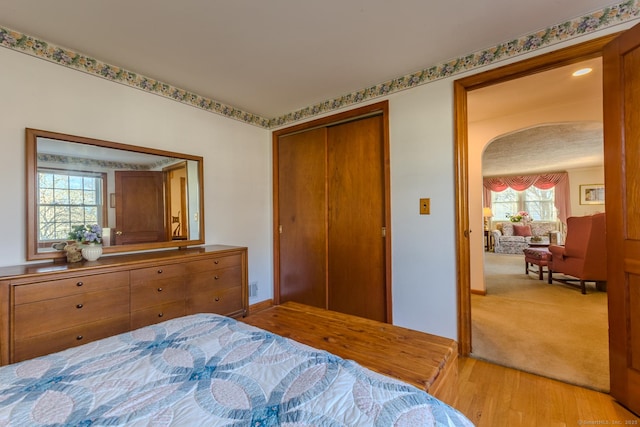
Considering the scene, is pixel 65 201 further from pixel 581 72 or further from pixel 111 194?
pixel 581 72

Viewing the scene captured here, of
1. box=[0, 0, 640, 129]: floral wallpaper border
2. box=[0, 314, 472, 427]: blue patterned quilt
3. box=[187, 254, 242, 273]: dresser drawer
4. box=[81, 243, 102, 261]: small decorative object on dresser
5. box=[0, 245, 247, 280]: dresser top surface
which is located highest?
box=[0, 0, 640, 129]: floral wallpaper border

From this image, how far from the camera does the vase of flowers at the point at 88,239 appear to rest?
6.10ft

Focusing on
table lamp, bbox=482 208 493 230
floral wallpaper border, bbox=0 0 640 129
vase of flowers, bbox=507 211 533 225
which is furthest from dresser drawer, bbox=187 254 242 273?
vase of flowers, bbox=507 211 533 225

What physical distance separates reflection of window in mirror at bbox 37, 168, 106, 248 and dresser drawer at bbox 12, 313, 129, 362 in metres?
0.63

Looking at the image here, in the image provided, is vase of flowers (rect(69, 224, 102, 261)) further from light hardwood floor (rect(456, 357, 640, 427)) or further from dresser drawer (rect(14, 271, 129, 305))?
light hardwood floor (rect(456, 357, 640, 427))

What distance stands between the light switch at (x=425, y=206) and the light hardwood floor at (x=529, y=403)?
119 centimetres

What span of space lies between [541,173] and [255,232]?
9021mm

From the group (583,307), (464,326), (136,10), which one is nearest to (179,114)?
(136,10)

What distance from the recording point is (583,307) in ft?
9.97

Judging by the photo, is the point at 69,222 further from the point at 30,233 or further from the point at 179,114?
the point at 179,114

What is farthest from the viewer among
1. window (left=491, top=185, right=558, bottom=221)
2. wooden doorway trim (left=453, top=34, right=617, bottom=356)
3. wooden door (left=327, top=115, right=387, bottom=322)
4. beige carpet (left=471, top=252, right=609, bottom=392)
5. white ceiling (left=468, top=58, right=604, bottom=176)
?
window (left=491, top=185, right=558, bottom=221)

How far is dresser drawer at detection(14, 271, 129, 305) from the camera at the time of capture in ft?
4.72

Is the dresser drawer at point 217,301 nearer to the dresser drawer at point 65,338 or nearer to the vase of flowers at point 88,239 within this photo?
the dresser drawer at point 65,338

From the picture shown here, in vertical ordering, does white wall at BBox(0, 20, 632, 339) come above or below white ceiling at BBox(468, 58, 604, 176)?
below
